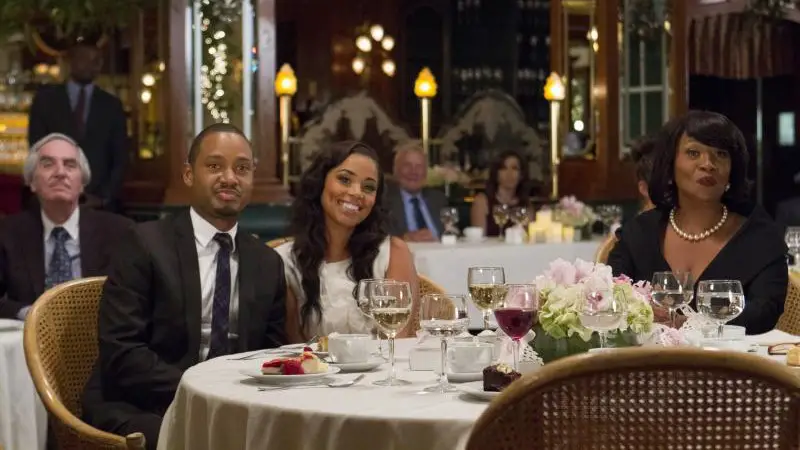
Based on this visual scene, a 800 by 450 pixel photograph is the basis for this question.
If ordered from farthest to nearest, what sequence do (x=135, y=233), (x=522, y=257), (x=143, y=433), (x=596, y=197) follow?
(x=596, y=197) → (x=522, y=257) → (x=135, y=233) → (x=143, y=433)

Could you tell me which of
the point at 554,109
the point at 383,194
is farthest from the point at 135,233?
the point at 554,109

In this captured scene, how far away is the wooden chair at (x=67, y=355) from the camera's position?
10.6 ft

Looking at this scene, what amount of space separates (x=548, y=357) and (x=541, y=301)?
12 centimetres

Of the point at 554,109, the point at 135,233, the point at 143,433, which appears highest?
the point at 554,109

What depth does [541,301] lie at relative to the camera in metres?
2.69

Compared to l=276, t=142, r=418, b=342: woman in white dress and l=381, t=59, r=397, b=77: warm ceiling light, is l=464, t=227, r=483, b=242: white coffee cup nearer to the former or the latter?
l=276, t=142, r=418, b=342: woman in white dress

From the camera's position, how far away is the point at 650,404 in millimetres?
1807

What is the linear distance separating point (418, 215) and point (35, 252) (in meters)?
3.78

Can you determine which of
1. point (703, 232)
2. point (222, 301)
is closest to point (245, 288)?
point (222, 301)

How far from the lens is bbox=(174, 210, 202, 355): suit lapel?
11.4ft

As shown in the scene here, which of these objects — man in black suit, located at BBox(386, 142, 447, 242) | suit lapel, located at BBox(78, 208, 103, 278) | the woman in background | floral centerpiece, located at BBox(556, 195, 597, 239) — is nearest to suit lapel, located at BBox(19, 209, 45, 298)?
Answer: suit lapel, located at BBox(78, 208, 103, 278)

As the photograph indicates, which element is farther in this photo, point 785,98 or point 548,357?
point 785,98

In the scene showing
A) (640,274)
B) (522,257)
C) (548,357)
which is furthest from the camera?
(522,257)

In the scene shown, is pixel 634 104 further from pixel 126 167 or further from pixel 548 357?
pixel 548 357
